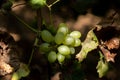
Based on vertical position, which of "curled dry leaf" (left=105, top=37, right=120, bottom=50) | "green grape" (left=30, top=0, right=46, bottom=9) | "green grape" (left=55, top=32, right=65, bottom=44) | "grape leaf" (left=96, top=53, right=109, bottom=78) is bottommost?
"grape leaf" (left=96, top=53, right=109, bottom=78)

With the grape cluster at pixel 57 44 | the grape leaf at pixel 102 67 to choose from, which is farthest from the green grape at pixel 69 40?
the grape leaf at pixel 102 67

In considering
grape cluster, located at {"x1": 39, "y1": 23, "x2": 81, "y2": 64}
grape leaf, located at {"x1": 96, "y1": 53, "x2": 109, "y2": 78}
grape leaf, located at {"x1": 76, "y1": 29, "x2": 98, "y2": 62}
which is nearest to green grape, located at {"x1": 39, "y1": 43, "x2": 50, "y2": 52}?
grape cluster, located at {"x1": 39, "y1": 23, "x2": 81, "y2": 64}

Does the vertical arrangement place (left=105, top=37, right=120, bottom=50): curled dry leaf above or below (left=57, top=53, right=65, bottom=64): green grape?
below

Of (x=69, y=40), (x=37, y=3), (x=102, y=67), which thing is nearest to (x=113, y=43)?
(x=102, y=67)

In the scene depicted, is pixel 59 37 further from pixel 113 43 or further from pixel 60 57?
pixel 113 43

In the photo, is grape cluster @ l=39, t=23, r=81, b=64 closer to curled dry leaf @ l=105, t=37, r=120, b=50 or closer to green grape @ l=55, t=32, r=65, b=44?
green grape @ l=55, t=32, r=65, b=44

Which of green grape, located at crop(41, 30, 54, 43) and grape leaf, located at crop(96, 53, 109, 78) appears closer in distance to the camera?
green grape, located at crop(41, 30, 54, 43)

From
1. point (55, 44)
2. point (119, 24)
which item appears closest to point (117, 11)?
point (119, 24)
